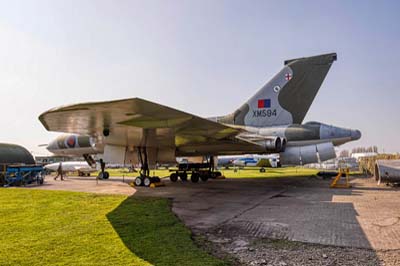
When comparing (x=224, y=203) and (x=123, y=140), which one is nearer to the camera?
(x=224, y=203)

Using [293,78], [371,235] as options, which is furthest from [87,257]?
[293,78]

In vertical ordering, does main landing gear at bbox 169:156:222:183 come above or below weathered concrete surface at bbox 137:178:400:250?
above

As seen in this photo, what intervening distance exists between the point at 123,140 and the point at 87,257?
9.59 meters

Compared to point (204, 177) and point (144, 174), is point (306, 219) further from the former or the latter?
point (204, 177)

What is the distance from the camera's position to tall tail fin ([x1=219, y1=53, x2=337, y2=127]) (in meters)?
15.4

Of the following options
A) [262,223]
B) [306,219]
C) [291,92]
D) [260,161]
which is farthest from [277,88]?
[260,161]

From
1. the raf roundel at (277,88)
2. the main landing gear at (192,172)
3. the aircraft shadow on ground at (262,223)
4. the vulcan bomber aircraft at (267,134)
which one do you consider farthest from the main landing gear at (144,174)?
the raf roundel at (277,88)

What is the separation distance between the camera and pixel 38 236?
518 centimetres

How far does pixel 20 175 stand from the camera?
672 inches

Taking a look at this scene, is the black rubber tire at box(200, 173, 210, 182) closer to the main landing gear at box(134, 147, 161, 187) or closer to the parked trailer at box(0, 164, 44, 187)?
the main landing gear at box(134, 147, 161, 187)

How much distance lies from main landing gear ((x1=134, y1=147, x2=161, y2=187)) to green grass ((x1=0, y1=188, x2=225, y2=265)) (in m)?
5.89

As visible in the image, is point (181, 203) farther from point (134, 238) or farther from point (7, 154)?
point (7, 154)

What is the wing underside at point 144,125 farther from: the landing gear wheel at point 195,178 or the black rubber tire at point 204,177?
the black rubber tire at point 204,177

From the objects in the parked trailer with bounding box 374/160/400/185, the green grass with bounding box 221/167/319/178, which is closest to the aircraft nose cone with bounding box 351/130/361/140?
the parked trailer with bounding box 374/160/400/185
